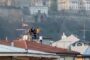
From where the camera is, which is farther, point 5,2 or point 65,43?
point 5,2

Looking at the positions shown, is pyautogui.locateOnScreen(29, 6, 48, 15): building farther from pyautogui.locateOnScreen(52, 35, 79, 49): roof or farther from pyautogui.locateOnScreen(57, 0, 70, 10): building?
pyautogui.locateOnScreen(52, 35, 79, 49): roof

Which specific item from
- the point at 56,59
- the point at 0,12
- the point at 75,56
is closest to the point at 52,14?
the point at 0,12

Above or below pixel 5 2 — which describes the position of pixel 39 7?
above

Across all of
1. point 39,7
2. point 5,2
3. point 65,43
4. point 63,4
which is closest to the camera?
point 65,43

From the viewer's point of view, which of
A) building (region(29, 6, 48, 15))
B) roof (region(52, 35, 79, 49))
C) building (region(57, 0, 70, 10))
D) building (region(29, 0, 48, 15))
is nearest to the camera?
roof (region(52, 35, 79, 49))

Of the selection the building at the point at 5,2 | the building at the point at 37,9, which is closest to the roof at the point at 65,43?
the building at the point at 37,9

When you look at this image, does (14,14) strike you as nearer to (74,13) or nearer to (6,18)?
(6,18)

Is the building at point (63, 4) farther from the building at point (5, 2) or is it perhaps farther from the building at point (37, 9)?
the building at point (5, 2)

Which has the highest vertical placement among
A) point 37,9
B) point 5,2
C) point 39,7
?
point 39,7

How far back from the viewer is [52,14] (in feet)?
200

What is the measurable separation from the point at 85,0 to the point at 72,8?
3.16m

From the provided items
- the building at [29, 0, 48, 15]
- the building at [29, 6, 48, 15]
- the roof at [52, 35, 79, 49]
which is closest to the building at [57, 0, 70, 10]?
the building at [29, 0, 48, 15]

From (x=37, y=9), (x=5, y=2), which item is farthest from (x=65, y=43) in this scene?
(x=5, y=2)

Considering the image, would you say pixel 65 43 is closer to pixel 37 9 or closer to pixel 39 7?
pixel 39 7
